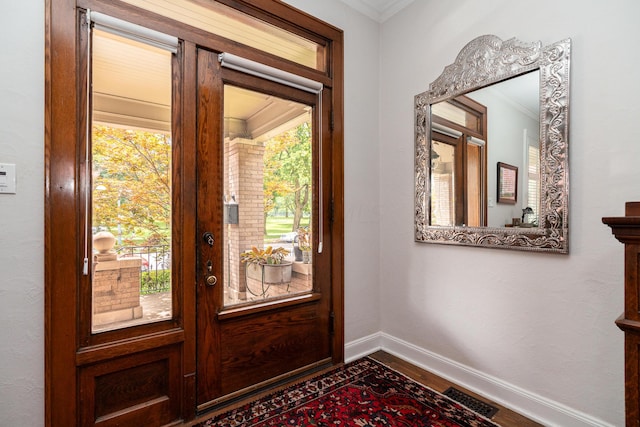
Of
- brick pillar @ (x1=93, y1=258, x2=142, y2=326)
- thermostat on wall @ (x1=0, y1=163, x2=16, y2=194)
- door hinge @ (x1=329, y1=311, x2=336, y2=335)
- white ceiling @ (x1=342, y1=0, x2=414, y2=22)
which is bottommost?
door hinge @ (x1=329, y1=311, x2=336, y2=335)

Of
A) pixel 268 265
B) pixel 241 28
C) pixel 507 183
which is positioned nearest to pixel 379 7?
pixel 241 28

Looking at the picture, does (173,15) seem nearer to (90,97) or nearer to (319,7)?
(90,97)

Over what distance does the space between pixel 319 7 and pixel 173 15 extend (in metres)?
1.09

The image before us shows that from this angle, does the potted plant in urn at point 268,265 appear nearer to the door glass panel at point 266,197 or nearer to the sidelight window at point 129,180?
the door glass panel at point 266,197

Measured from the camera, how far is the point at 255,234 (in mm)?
2172

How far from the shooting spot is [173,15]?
1845 mm

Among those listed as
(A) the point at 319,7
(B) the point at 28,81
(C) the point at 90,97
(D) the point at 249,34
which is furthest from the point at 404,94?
(B) the point at 28,81

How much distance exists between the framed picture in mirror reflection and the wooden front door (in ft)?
3.83

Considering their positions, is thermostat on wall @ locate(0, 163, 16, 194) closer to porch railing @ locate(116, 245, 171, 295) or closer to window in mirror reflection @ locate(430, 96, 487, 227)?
porch railing @ locate(116, 245, 171, 295)

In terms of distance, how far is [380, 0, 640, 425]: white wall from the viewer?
160 centimetres

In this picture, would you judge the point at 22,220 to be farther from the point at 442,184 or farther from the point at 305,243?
the point at 442,184

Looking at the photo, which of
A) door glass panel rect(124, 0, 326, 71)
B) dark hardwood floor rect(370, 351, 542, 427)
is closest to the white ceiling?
door glass panel rect(124, 0, 326, 71)

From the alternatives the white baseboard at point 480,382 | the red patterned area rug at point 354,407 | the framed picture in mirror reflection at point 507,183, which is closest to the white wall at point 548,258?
the white baseboard at point 480,382

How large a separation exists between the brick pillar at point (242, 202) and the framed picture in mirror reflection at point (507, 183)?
1526 millimetres
